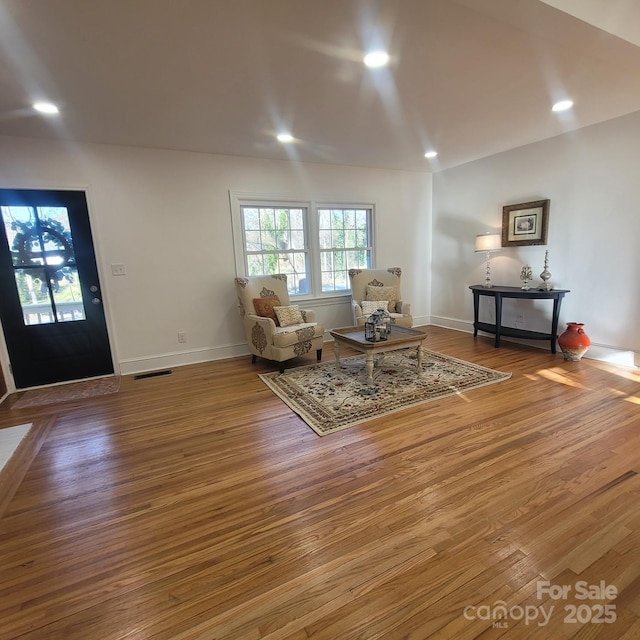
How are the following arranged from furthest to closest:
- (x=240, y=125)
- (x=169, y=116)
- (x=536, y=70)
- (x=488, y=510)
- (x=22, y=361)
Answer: (x=22, y=361)
(x=240, y=125)
(x=169, y=116)
(x=536, y=70)
(x=488, y=510)

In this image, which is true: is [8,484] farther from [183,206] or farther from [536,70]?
[536,70]

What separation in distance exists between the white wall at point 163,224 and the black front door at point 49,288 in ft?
0.38

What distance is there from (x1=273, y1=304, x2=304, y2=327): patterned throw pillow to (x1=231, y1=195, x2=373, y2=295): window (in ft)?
2.56

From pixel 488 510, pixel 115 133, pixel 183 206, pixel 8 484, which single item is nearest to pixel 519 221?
pixel 488 510

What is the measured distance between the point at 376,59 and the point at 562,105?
201 centimetres

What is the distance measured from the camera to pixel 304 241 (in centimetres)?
484

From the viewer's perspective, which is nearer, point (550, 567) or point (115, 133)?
point (550, 567)

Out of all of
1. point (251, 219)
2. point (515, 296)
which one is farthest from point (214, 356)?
point (515, 296)

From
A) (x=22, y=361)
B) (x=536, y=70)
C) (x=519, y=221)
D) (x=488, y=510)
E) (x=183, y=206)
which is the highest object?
(x=536, y=70)

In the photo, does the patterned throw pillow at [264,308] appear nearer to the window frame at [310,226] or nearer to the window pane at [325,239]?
the window frame at [310,226]

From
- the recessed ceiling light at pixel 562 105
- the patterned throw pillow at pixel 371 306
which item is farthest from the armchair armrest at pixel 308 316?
the recessed ceiling light at pixel 562 105

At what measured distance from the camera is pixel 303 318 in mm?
4195

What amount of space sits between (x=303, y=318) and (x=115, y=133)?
8.71 feet

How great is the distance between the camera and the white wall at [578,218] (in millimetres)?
→ 3459
